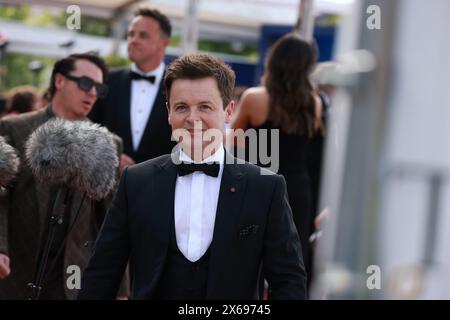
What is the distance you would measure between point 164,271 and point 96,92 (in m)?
2.24

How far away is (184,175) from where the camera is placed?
3.29m

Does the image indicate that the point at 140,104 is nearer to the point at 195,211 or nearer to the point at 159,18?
the point at 159,18

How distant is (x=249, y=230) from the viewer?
319 centimetres

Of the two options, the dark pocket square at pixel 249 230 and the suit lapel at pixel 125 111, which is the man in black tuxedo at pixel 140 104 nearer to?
the suit lapel at pixel 125 111

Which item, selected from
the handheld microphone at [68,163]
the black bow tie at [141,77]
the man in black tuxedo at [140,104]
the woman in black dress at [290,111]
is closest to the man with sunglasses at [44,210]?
the handheld microphone at [68,163]

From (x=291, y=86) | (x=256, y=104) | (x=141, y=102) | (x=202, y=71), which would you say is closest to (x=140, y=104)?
(x=141, y=102)

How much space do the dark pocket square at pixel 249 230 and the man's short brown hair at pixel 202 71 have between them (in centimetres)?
55

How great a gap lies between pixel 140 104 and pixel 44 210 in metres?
1.68

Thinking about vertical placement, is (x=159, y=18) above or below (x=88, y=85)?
above

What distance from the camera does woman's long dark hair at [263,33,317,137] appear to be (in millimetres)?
6008

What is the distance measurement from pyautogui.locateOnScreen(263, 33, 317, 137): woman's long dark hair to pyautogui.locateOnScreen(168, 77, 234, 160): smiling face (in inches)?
105

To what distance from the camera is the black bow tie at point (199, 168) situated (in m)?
3.25

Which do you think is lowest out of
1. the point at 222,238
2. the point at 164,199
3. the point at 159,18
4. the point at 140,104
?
the point at 222,238
